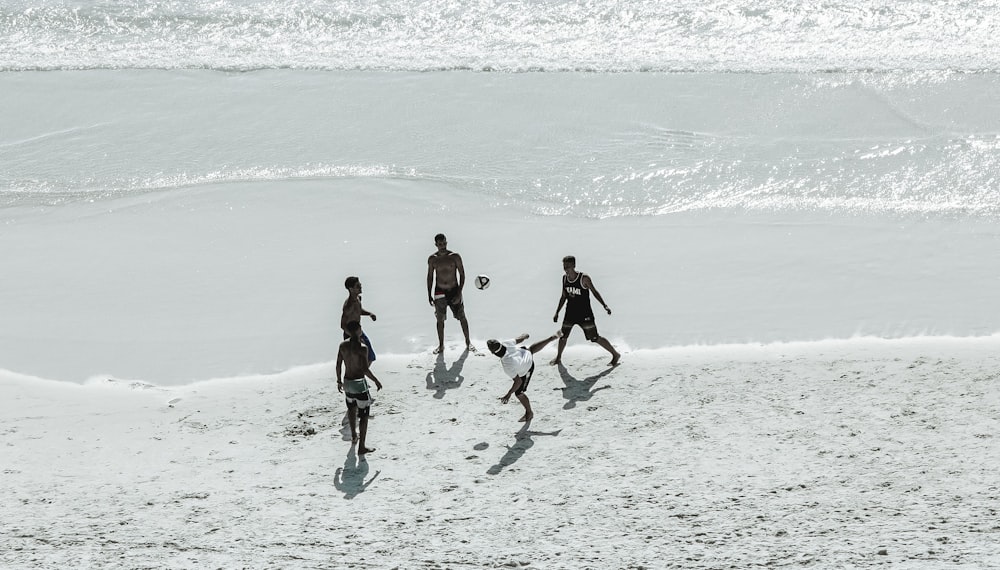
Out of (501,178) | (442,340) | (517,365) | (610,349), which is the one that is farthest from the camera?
(501,178)

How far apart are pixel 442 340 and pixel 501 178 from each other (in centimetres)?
502

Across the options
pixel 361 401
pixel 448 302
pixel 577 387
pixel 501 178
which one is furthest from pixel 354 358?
pixel 501 178

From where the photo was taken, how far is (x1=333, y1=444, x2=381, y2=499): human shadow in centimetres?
1029

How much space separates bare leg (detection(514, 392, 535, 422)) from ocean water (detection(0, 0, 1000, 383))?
179cm

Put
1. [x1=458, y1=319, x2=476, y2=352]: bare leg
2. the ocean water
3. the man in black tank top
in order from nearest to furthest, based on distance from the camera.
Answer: the man in black tank top
[x1=458, y1=319, x2=476, y2=352]: bare leg
the ocean water

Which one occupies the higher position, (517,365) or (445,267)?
(445,267)

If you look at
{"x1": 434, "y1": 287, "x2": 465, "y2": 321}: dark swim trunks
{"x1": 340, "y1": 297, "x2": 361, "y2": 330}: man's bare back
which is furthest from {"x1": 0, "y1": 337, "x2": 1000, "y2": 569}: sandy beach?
{"x1": 340, "y1": 297, "x2": 361, "y2": 330}: man's bare back

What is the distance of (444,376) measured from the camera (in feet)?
40.0

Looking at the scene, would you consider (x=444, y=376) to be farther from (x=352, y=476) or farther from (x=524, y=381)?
(x=352, y=476)

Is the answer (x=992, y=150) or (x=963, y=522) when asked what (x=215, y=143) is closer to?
(x=992, y=150)

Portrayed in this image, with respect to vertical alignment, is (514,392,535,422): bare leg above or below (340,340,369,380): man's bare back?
below

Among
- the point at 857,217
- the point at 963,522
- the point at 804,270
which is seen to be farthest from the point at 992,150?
the point at 963,522

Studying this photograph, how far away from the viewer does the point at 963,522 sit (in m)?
9.27

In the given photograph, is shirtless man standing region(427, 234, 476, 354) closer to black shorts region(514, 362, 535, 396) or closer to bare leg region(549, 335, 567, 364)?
bare leg region(549, 335, 567, 364)
